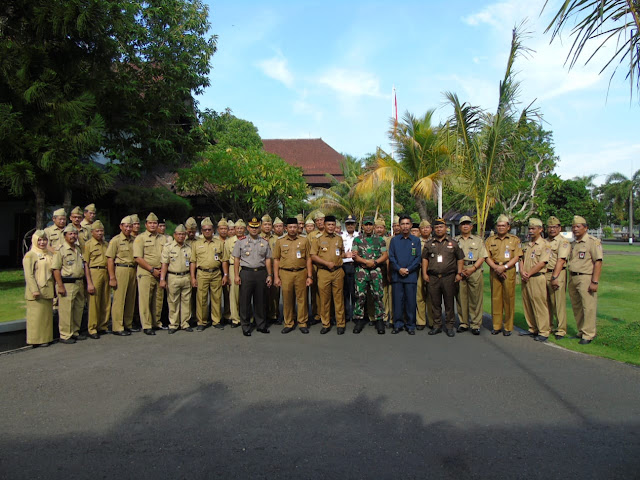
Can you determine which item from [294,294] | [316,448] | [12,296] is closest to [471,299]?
[294,294]

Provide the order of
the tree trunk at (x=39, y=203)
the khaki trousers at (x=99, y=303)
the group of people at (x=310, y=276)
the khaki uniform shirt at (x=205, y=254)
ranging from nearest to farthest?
the group of people at (x=310, y=276) < the khaki trousers at (x=99, y=303) < the khaki uniform shirt at (x=205, y=254) < the tree trunk at (x=39, y=203)

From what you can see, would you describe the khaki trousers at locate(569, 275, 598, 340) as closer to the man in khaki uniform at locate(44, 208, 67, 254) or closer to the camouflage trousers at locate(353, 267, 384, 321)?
the camouflage trousers at locate(353, 267, 384, 321)

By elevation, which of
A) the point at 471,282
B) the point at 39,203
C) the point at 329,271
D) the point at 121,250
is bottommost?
the point at 471,282

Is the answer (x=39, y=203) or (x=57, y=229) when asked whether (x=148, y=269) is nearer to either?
(x=57, y=229)

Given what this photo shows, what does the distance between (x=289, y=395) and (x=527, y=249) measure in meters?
4.73

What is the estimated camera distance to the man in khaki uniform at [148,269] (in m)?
7.34

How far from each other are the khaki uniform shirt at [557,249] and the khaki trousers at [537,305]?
26 centimetres

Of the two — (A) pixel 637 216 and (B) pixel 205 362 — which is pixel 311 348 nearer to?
(B) pixel 205 362

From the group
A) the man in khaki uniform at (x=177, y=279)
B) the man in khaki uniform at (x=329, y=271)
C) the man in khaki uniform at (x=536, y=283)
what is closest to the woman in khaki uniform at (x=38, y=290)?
the man in khaki uniform at (x=177, y=279)

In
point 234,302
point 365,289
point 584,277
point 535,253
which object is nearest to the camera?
point 584,277

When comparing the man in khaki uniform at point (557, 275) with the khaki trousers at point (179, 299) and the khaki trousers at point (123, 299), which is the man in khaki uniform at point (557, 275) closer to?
the khaki trousers at point (179, 299)

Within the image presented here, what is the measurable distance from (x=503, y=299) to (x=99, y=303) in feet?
20.8

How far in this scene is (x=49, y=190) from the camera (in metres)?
11.8

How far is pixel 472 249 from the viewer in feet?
24.4
